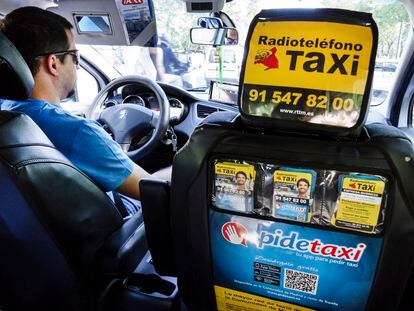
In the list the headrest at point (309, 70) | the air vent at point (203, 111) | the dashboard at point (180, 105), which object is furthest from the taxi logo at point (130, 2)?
the headrest at point (309, 70)

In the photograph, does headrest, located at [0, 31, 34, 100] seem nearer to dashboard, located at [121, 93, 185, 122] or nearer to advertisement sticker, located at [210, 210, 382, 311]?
advertisement sticker, located at [210, 210, 382, 311]

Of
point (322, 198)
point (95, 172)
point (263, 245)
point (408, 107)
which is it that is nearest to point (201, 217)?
point (263, 245)

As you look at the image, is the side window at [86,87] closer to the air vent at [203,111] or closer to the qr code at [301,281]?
the air vent at [203,111]

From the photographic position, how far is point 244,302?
2.99 feet

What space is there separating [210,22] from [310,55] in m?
1.61

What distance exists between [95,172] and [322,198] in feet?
2.88

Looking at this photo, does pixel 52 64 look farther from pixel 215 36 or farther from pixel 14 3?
pixel 215 36

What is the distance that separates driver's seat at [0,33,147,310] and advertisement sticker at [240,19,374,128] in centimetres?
66

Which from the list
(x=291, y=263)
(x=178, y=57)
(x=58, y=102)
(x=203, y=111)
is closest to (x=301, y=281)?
(x=291, y=263)

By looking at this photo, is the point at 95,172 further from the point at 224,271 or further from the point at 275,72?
the point at 275,72

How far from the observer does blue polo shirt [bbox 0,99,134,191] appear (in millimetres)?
1302

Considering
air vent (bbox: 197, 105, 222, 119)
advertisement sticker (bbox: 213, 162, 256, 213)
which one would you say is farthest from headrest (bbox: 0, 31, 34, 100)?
air vent (bbox: 197, 105, 222, 119)

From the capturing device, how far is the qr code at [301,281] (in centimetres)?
81

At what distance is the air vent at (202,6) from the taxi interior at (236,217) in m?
1.14
